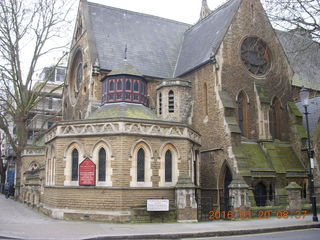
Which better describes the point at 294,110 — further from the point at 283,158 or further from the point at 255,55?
the point at 255,55

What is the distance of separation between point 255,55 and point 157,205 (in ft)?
47.9

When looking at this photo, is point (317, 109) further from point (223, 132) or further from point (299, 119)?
point (223, 132)

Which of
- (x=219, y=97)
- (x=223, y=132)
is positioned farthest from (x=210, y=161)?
(x=219, y=97)

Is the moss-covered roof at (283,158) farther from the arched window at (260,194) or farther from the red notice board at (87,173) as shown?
the red notice board at (87,173)

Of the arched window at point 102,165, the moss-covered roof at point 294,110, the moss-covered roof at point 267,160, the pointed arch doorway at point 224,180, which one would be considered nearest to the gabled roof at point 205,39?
the moss-covered roof at point 267,160

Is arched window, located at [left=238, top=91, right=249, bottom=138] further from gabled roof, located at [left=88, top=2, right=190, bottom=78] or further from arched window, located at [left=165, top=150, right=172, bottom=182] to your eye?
arched window, located at [left=165, top=150, right=172, bottom=182]

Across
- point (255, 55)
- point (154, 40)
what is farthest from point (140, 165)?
point (154, 40)

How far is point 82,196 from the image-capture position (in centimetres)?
1711

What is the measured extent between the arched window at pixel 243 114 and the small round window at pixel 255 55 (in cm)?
220

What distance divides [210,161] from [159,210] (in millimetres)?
7610

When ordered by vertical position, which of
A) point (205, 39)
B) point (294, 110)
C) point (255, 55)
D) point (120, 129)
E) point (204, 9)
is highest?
point (204, 9)

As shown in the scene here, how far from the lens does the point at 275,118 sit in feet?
A: 87.1
